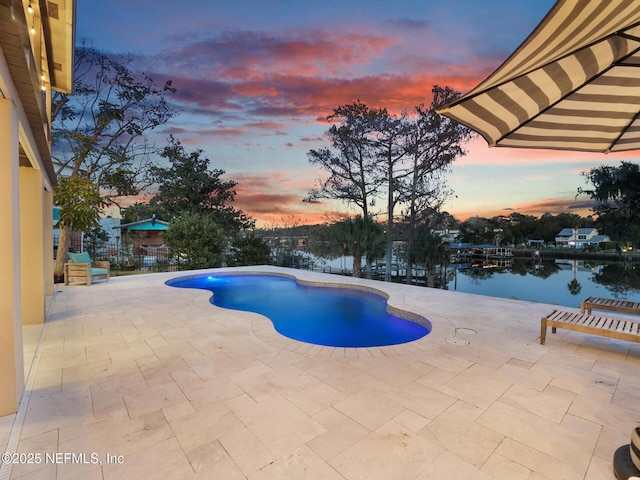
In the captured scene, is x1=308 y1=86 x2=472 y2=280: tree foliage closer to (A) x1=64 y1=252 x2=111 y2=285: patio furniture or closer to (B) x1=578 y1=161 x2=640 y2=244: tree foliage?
(A) x1=64 y1=252 x2=111 y2=285: patio furniture

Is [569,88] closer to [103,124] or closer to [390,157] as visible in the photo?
[103,124]

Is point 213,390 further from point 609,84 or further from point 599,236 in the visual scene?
point 599,236

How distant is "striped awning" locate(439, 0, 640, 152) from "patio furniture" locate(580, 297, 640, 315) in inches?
102

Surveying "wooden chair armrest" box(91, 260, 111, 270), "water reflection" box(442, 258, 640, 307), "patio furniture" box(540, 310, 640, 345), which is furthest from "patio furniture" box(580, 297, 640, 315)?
"wooden chair armrest" box(91, 260, 111, 270)

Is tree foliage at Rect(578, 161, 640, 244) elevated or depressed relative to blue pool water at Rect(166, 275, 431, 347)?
elevated

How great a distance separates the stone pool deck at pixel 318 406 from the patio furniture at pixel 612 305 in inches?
22.3

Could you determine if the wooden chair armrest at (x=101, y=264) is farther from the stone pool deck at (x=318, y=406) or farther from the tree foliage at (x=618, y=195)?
the tree foliage at (x=618, y=195)

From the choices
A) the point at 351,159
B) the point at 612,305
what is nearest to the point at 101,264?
the point at 351,159

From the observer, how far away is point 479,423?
98.4 inches

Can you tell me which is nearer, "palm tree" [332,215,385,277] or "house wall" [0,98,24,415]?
"house wall" [0,98,24,415]

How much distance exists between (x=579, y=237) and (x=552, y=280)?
13.2 metres

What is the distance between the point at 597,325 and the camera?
152 inches

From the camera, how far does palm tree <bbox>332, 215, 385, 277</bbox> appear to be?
Result: 12.3m

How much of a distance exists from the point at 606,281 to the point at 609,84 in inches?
914
